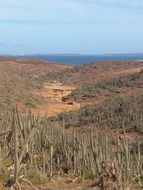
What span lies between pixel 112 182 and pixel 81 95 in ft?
109

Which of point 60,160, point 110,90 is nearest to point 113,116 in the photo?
point 60,160

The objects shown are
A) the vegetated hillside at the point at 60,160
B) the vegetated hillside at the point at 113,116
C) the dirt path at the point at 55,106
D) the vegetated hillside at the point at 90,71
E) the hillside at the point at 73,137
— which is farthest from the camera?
the vegetated hillside at the point at 90,71

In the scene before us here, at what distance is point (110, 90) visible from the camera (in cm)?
4144

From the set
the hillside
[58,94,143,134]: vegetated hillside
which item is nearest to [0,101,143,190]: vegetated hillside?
the hillside

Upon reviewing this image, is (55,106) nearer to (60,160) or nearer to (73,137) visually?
(60,160)

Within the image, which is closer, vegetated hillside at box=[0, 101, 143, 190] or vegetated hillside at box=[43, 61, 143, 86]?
vegetated hillside at box=[0, 101, 143, 190]

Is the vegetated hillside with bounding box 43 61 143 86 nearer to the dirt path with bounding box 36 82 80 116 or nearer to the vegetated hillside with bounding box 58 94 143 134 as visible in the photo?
the dirt path with bounding box 36 82 80 116

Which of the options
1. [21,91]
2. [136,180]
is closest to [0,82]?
[21,91]

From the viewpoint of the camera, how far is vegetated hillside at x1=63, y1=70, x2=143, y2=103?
3931cm

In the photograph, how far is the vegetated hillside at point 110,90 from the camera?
39.3m

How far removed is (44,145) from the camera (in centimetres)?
1209

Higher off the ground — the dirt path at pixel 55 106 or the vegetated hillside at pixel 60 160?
the vegetated hillside at pixel 60 160

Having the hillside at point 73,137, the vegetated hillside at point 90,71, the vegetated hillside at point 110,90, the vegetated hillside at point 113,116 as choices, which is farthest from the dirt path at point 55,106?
the vegetated hillside at point 90,71

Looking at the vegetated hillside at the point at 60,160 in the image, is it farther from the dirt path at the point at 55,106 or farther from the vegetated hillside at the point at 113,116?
the dirt path at the point at 55,106
